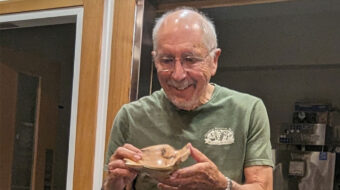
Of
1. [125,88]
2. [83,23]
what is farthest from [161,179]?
[83,23]

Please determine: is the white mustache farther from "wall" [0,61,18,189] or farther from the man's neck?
"wall" [0,61,18,189]

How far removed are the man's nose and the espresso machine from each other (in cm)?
187

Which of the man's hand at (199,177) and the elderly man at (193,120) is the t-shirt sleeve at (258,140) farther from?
the man's hand at (199,177)

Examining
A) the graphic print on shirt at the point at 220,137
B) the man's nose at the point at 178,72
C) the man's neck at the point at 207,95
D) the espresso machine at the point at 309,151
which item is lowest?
the espresso machine at the point at 309,151

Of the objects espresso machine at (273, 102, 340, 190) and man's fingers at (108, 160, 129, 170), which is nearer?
man's fingers at (108, 160, 129, 170)

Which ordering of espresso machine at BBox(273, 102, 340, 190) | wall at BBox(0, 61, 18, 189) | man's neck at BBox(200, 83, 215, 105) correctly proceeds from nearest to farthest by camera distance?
1. man's neck at BBox(200, 83, 215, 105)
2. wall at BBox(0, 61, 18, 189)
3. espresso machine at BBox(273, 102, 340, 190)

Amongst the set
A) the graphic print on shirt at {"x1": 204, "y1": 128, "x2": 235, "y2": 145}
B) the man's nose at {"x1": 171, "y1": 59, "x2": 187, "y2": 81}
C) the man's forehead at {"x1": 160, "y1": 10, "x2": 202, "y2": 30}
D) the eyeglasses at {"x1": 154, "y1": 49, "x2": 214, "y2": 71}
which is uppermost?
the man's forehead at {"x1": 160, "y1": 10, "x2": 202, "y2": 30}

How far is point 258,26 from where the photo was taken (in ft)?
9.69

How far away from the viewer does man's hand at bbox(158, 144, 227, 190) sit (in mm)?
868

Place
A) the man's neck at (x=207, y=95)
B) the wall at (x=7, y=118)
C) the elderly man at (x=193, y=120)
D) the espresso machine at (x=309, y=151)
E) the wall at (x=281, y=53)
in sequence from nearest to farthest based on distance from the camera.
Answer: the elderly man at (x=193, y=120) → the man's neck at (x=207, y=95) → the wall at (x=7, y=118) → the espresso machine at (x=309, y=151) → the wall at (x=281, y=53)

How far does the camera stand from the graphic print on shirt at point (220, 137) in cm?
107

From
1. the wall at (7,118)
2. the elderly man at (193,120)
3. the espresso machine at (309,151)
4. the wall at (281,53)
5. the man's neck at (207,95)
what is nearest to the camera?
the elderly man at (193,120)

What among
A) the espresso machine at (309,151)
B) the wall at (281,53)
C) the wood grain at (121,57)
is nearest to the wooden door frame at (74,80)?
the wood grain at (121,57)

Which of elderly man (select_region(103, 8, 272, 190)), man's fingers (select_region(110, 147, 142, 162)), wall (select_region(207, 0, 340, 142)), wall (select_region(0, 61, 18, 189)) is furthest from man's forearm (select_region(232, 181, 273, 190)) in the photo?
wall (select_region(207, 0, 340, 142))
